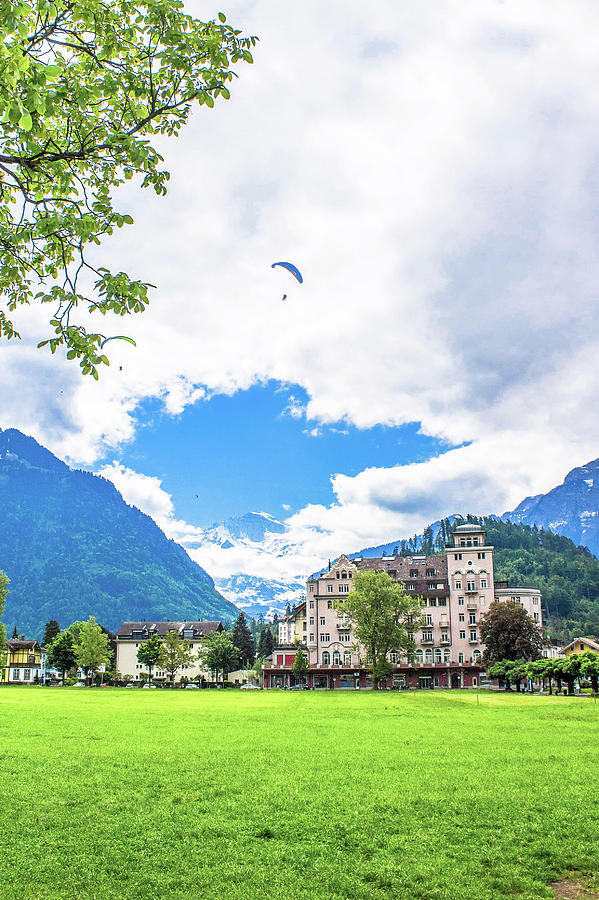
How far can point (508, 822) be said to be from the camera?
11.2 m

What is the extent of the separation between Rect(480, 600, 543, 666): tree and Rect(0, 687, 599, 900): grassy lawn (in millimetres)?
68212

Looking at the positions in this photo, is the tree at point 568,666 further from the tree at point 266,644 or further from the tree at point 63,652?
the tree at point 266,644

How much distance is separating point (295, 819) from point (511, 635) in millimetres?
81414

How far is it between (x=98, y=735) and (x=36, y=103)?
22847mm

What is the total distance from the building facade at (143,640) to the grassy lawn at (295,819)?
11860cm

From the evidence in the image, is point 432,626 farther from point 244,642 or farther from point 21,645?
point 21,645

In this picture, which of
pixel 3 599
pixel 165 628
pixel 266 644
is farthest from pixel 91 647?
pixel 266 644

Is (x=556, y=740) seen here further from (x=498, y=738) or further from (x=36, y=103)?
(x=36, y=103)

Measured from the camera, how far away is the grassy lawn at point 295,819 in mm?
8523

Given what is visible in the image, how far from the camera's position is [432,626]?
107000 mm

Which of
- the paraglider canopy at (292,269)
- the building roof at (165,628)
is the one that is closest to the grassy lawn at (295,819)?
the paraglider canopy at (292,269)

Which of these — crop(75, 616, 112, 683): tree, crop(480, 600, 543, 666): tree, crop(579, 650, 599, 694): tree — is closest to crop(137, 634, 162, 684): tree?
crop(75, 616, 112, 683): tree

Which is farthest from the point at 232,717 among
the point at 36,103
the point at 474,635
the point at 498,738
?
the point at 474,635

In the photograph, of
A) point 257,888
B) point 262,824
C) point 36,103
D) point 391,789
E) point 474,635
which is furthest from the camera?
point 474,635
